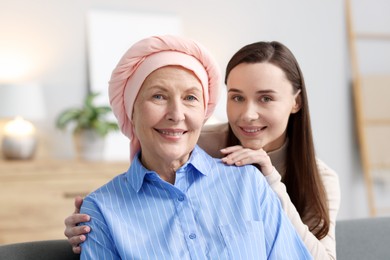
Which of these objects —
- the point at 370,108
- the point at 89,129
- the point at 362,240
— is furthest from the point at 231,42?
the point at 362,240

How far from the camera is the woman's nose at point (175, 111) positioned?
177 centimetres

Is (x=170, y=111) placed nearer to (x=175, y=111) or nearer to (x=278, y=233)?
(x=175, y=111)

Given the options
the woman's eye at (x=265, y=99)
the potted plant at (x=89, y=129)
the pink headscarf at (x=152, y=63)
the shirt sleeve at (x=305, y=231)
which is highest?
the pink headscarf at (x=152, y=63)

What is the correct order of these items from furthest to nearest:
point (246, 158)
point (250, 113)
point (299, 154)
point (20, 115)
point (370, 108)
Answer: point (370, 108)
point (20, 115)
point (299, 154)
point (250, 113)
point (246, 158)

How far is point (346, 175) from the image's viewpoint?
595 centimetres

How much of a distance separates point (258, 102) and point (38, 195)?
8.33 ft

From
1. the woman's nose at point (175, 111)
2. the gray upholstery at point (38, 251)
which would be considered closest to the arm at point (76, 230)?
the gray upholstery at point (38, 251)

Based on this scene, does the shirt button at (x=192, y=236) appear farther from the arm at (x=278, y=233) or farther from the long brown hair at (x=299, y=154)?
the long brown hair at (x=299, y=154)

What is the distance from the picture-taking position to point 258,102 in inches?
90.7

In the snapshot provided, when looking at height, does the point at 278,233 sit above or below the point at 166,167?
below

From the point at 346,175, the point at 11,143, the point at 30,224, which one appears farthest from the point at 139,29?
the point at 346,175

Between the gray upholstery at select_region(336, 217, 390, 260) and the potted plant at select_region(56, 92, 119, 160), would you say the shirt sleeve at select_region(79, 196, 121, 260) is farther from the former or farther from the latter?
the potted plant at select_region(56, 92, 119, 160)

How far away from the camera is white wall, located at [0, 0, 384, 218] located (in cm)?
496

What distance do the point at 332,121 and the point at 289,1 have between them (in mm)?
1119
